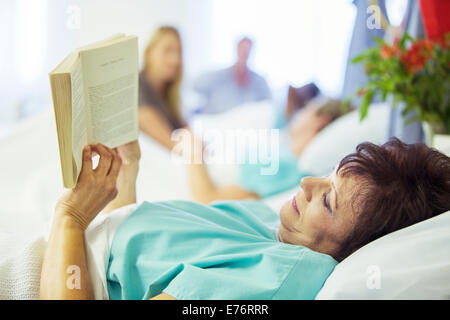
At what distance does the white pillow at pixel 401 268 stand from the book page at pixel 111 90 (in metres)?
0.50

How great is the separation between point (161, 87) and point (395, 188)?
5.70ft

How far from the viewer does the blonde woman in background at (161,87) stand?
2303 mm

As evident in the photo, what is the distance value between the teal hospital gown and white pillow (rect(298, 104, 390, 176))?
911 mm

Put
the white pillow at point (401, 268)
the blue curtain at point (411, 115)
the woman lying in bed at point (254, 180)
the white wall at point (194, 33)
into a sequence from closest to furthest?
1. the white pillow at point (401, 268)
2. the blue curtain at point (411, 115)
3. the woman lying in bed at point (254, 180)
4. the white wall at point (194, 33)

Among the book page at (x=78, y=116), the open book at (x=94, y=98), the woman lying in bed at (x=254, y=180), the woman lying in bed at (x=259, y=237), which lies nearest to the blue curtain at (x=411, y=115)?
the woman lying in bed at (x=254, y=180)

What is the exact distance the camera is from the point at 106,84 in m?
0.96

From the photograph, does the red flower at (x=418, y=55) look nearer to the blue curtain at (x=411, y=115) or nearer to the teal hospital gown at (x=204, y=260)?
the blue curtain at (x=411, y=115)

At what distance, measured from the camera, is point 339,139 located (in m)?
1.87

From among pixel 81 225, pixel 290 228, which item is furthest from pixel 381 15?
pixel 81 225

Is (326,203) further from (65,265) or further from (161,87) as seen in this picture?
(161,87)

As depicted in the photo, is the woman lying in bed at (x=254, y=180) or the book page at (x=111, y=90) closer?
the book page at (x=111, y=90)

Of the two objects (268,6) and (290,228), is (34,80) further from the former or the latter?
(290,228)

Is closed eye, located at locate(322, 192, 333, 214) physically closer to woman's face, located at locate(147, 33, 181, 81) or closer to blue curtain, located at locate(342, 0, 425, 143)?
blue curtain, located at locate(342, 0, 425, 143)

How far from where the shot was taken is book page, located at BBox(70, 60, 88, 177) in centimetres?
82
